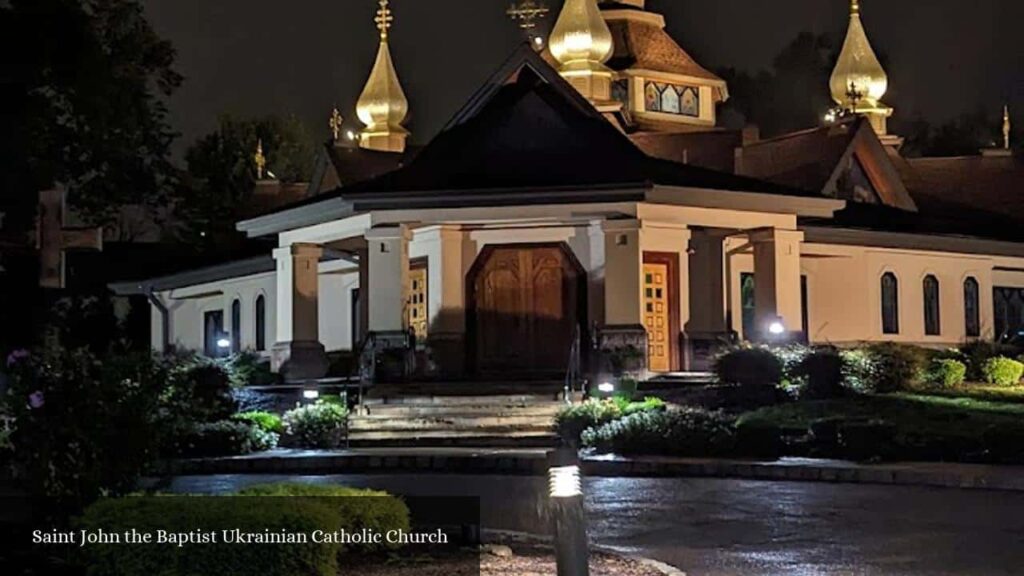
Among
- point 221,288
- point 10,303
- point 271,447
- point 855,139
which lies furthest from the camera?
point 221,288

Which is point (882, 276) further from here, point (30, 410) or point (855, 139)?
point (30, 410)

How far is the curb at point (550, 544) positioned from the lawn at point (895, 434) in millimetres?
7753

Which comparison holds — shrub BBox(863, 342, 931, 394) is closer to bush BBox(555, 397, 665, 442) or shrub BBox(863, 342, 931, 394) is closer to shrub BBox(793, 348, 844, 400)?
shrub BBox(793, 348, 844, 400)

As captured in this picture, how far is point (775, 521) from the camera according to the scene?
12.9 metres

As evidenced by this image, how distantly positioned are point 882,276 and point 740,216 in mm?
6494

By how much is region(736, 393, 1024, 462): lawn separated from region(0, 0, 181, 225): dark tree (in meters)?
10.0

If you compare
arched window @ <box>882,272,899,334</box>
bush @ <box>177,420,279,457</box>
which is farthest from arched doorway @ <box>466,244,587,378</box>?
arched window @ <box>882,272,899,334</box>

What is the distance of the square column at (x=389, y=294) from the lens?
27.1 meters

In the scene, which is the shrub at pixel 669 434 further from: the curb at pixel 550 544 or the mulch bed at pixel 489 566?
the mulch bed at pixel 489 566

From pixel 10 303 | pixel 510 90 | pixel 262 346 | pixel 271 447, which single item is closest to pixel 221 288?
pixel 262 346

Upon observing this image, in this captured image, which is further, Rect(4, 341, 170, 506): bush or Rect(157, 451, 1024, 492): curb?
Rect(157, 451, 1024, 492): curb

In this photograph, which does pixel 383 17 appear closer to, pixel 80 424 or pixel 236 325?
pixel 236 325

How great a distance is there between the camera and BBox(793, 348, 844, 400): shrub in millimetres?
23781

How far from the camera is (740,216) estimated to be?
28.3 metres
